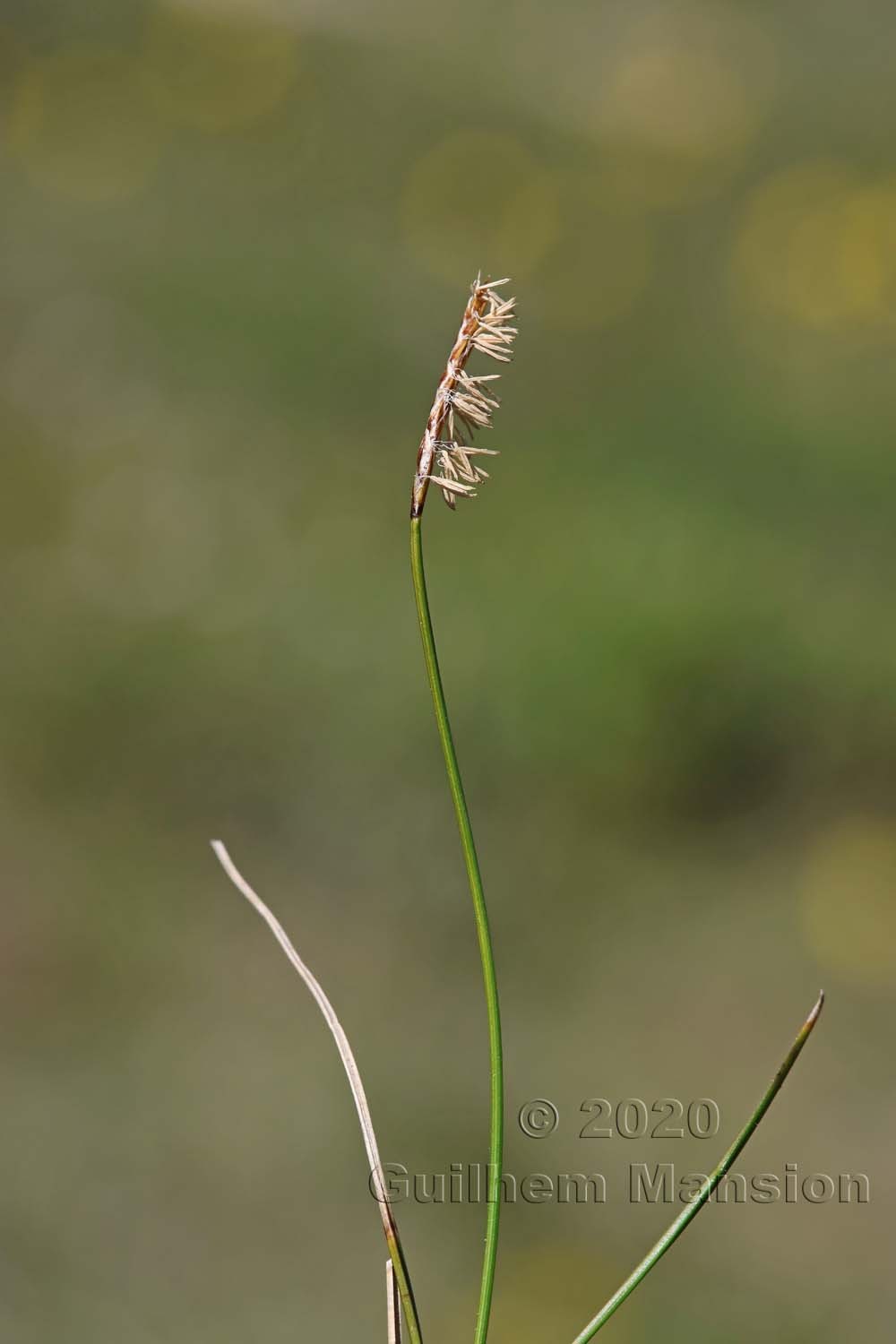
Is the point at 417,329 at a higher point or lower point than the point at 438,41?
lower

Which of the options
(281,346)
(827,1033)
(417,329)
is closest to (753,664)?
(827,1033)

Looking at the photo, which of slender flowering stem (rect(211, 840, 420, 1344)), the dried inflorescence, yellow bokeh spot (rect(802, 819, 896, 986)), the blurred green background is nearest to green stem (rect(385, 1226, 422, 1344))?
slender flowering stem (rect(211, 840, 420, 1344))

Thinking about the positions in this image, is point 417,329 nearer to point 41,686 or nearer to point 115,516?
point 115,516

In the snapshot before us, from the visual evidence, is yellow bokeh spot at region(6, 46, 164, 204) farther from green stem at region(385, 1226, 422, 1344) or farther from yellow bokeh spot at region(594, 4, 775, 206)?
green stem at region(385, 1226, 422, 1344)

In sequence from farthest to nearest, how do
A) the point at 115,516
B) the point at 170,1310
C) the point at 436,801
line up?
the point at 115,516 < the point at 436,801 < the point at 170,1310

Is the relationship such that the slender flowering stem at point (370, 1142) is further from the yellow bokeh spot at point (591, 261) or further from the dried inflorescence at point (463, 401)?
the yellow bokeh spot at point (591, 261)

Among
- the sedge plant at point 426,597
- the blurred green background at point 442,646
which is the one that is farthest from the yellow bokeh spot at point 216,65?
the sedge plant at point 426,597

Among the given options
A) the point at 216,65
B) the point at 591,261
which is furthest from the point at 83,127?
the point at 591,261
